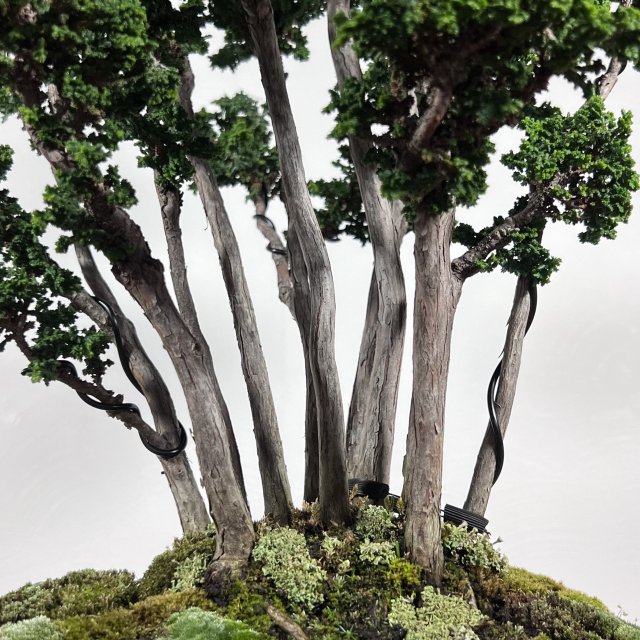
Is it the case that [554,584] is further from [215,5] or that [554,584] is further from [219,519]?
[215,5]

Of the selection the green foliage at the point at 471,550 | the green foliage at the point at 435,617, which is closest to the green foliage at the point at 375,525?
the green foliage at the point at 471,550

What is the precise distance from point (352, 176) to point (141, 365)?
A: 2.64 m

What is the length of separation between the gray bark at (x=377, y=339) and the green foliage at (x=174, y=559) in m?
1.36

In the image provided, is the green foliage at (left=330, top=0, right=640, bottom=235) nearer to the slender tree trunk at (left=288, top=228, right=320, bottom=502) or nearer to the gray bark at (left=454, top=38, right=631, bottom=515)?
the slender tree trunk at (left=288, top=228, right=320, bottom=502)

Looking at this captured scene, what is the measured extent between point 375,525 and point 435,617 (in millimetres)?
855

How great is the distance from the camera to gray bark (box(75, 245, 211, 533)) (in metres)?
6.31

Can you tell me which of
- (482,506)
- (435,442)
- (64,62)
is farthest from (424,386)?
(64,62)

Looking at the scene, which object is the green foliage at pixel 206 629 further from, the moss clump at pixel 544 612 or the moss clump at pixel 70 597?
the moss clump at pixel 544 612

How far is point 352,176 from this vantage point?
22.7ft

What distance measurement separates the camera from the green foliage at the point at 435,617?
4.81 meters

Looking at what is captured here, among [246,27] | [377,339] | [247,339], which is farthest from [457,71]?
[247,339]

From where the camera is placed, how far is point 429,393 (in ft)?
16.6

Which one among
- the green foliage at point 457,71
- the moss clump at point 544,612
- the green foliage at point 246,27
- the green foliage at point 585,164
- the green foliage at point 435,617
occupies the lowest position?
the green foliage at point 435,617

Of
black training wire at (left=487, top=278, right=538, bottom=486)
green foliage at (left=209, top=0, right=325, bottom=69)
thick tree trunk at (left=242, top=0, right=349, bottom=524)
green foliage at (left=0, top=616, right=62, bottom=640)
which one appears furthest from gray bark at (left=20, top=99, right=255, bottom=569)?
black training wire at (left=487, top=278, right=538, bottom=486)
